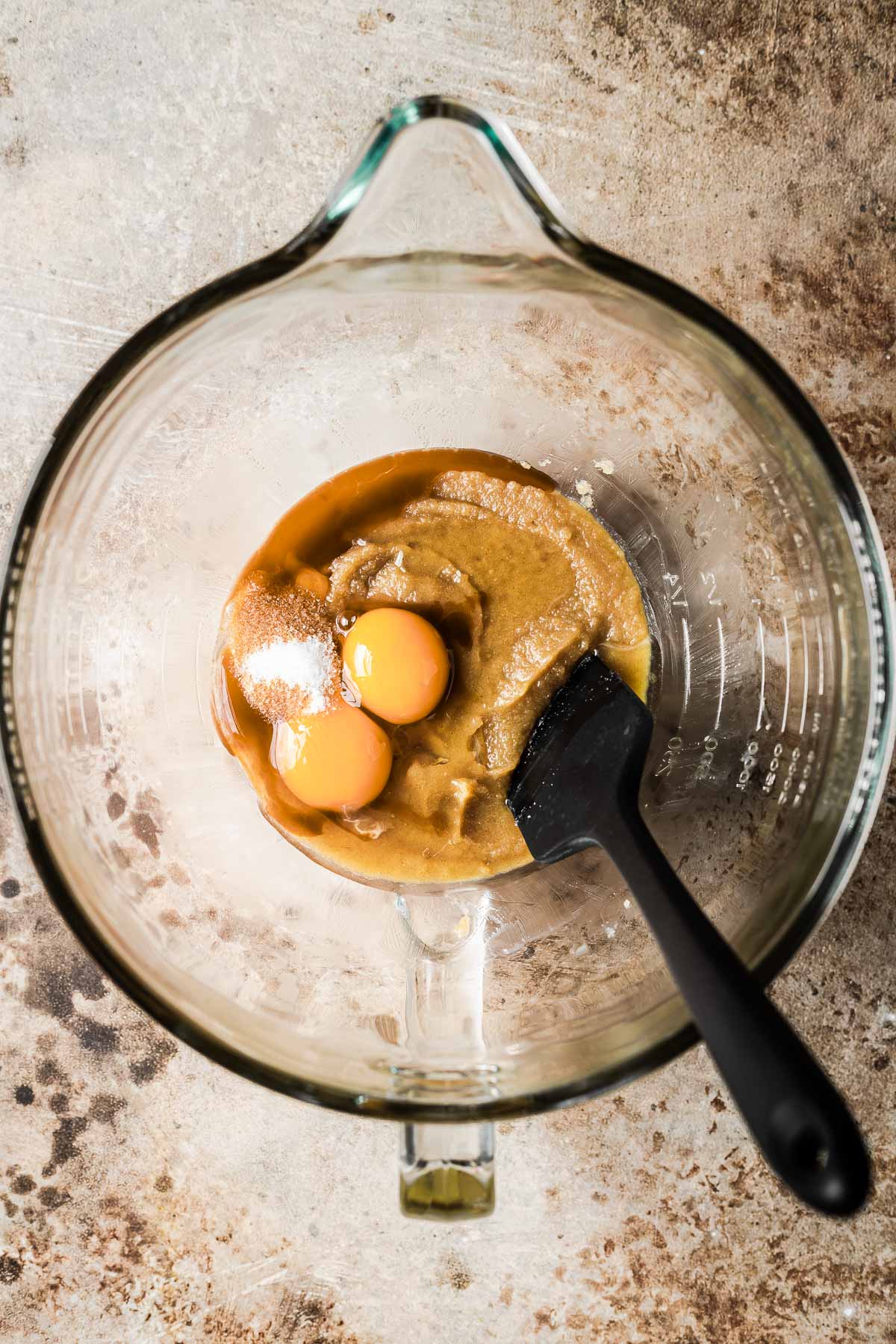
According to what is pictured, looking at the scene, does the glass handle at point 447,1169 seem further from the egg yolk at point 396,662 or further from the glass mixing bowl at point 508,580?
the egg yolk at point 396,662

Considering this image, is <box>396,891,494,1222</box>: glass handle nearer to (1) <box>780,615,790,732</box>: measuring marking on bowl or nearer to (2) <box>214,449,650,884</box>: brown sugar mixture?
(2) <box>214,449,650,884</box>: brown sugar mixture

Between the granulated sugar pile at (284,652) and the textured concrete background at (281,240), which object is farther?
the textured concrete background at (281,240)

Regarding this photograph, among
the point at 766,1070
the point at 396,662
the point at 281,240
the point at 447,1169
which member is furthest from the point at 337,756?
the point at 281,240

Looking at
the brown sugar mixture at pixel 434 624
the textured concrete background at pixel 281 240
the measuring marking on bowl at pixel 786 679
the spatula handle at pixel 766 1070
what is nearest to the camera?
the spatula handle at pixel 766 1070

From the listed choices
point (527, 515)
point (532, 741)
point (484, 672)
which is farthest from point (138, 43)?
point (532, 741)

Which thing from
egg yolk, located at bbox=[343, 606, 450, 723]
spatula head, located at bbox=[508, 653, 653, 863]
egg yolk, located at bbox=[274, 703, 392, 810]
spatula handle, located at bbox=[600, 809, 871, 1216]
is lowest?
spatula handle, located at bbox=[600, 809, 871, 1216]

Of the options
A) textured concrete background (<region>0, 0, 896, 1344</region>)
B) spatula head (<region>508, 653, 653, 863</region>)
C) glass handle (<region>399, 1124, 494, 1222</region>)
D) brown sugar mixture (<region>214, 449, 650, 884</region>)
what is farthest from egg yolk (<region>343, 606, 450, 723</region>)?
textured concrete background (<region>0, 0, 896, 1344</region>)

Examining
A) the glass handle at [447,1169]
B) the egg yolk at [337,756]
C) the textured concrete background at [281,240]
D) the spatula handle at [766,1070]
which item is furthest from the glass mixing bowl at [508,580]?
the textured concrete background at [281,240]
